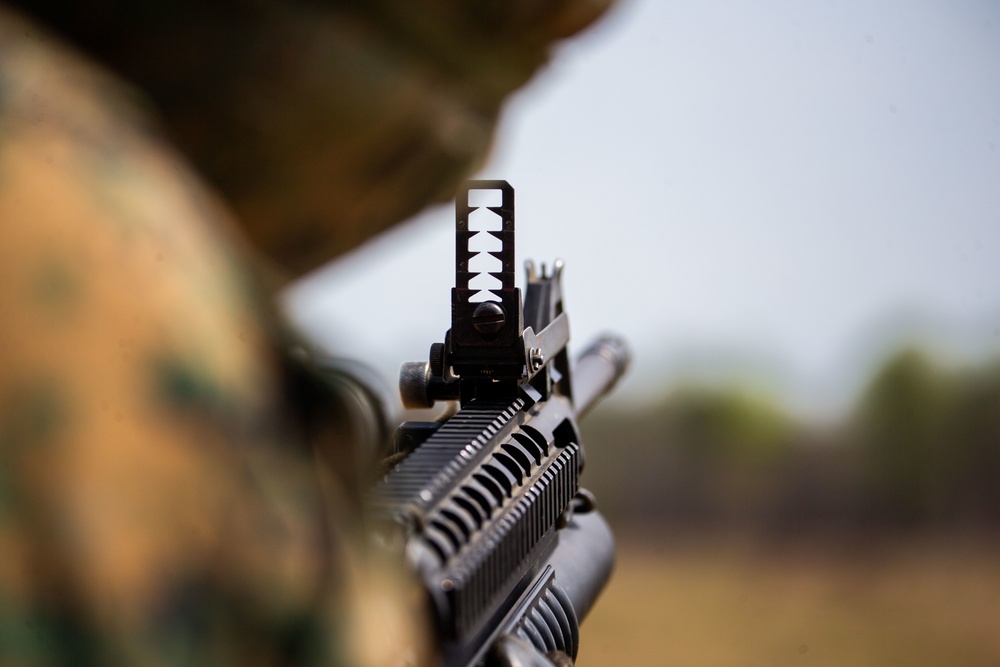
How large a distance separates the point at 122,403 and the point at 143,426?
14 mm

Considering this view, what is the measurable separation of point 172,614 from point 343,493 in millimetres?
124

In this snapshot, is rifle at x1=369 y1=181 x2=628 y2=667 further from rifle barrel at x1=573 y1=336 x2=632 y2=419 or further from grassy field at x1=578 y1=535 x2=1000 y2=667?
grassy field at x1=578 y1=535 x2=1000 y2=667

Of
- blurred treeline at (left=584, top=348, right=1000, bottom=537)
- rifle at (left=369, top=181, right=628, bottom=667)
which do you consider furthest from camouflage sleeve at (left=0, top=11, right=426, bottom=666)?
blurred treeline at (left=584, top=348, right=1000, bottom=537)

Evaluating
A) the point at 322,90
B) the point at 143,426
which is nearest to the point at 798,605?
the point at 322,90

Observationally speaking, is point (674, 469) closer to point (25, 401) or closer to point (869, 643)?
point (869, 643)

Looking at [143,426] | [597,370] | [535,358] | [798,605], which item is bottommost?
[798,605]

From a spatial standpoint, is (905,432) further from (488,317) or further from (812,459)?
(488,317)

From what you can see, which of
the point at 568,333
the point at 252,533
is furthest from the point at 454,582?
the point at 568,333

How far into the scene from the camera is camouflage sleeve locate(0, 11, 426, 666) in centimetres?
51

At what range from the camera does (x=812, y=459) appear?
27.2ft

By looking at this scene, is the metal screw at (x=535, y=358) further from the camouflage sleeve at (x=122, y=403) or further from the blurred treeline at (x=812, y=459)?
the blurred treeline at (x=812, y=459)

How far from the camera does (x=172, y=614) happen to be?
542mm

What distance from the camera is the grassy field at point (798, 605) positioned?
6.79m

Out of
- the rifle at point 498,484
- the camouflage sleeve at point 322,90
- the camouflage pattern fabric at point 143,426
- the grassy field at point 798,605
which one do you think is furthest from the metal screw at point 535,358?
the grassy field at point 798,605
